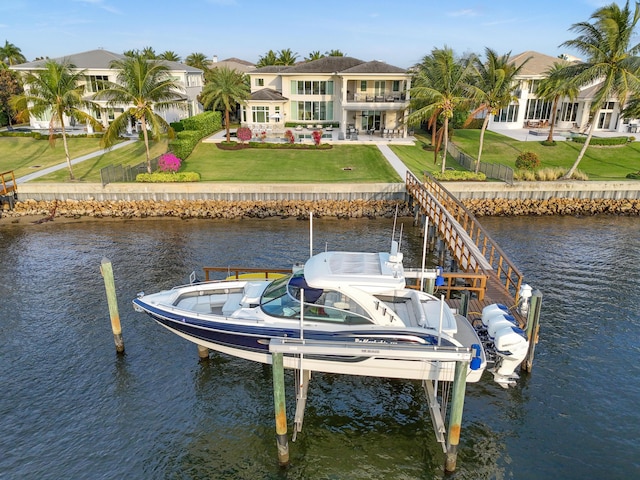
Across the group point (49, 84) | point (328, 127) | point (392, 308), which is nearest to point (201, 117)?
point (328, 127)

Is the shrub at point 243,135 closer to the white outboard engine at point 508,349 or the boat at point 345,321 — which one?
the boat at point 345,321

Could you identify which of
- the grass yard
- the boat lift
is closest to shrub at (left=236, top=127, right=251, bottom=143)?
the grass yard

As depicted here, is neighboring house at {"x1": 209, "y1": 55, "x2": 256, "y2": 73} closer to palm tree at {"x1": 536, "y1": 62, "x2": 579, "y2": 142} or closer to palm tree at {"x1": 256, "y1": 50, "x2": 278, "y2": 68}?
palm tree at {"x1": 256, "y1": 50, "x2": 278, "y2": 68}

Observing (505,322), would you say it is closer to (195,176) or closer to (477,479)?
(477,479)

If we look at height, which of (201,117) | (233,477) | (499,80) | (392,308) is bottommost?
(233,477)

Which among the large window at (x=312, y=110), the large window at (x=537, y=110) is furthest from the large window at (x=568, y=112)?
the large window at (x=312, y=110)

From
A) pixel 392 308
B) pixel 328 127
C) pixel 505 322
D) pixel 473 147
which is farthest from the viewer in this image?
pixel 328 127
